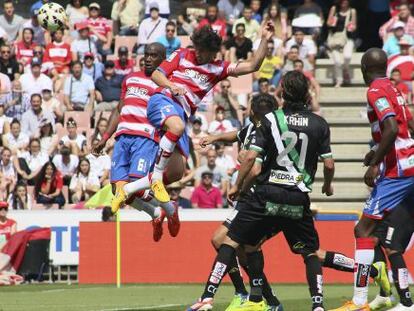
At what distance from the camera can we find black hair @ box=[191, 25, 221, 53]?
14.8 m

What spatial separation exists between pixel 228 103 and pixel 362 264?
42.6 ft

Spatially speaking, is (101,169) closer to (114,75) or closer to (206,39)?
(114,75)

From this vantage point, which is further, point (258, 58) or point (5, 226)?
point (5, 226)

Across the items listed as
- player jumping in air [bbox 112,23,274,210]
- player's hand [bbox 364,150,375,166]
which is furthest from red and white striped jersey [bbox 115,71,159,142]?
player's hand [bbox 364,150,375,166]

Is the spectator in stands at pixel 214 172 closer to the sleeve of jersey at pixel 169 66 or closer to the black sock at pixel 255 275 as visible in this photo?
the sleeve of jersey at pixel 169 66

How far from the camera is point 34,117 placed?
25875mm

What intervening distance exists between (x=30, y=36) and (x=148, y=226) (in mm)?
7932

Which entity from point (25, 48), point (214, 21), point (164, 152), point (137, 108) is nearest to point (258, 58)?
point (164, 152)

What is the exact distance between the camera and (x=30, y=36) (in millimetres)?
27828

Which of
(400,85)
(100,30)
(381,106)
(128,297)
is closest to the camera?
(381,106)

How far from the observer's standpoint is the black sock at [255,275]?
44.2 feet

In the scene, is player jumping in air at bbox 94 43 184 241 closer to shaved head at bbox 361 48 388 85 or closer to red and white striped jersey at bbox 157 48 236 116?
red and white striped jersey at bbox 157 48 236 116

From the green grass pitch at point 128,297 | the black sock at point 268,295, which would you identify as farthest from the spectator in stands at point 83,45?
the black sock at point 268,295

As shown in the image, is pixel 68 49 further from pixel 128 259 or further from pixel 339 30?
pixel 128 259
